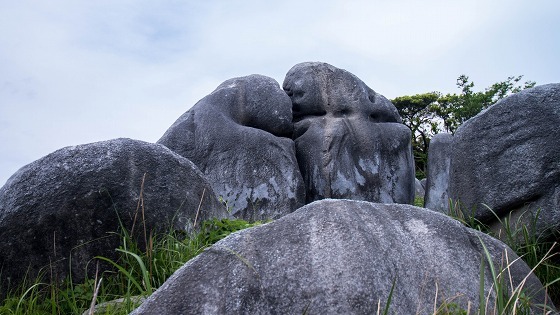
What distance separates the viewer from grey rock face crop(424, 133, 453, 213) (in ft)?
32.5

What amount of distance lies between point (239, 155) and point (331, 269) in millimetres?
5622

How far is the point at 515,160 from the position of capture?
455cm

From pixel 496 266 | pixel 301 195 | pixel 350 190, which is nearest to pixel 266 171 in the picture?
pixel 301 195

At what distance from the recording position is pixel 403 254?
2607 millimetres

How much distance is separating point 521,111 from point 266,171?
3.94 meters

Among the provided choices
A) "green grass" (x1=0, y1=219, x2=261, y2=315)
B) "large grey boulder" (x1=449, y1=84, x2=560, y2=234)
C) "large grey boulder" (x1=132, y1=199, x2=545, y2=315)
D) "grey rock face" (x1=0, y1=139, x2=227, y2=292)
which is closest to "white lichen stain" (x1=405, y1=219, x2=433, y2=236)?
"large grey boulder" (x1=132, y1=199, x2=545, y2=315)

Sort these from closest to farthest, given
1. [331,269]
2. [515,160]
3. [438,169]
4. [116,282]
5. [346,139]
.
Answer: [331,269] → [116,282] → [515,160] → [346,139] → [438,169]

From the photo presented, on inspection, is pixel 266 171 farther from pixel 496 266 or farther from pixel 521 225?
pixel 496 266

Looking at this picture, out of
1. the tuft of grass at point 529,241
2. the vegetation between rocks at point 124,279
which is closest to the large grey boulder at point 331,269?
the vegetation between rocks at point 124,279

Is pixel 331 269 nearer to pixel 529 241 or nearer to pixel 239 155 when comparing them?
pixel 529 241

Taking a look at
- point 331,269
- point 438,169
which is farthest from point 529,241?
point 438,169

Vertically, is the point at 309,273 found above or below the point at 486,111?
below

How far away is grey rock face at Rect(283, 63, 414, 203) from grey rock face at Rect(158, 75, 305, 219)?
450 mm

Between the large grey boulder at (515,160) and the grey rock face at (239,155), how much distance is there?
346 centimetres
